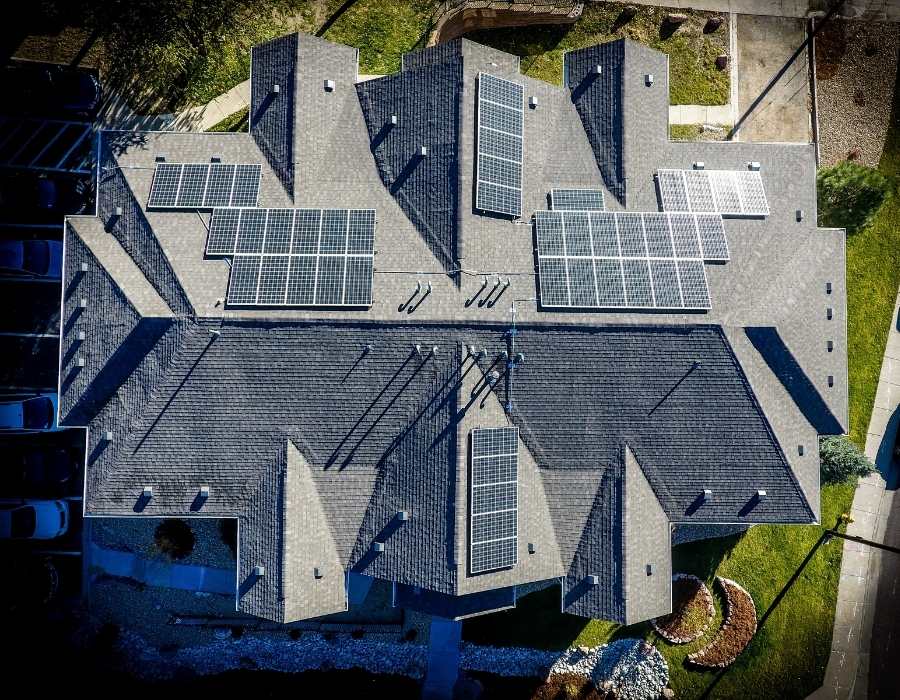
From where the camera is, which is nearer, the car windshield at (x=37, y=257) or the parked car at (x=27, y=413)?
the parked car at (x=27, y=413)

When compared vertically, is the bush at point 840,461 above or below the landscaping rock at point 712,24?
below

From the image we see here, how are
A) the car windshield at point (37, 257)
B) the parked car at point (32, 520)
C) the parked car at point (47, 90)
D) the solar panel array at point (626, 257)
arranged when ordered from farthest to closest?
1. the parked car at point (47, 90)
2. the car windshield at point (37, 257)
3. the parked car at point (32, 520)
4. the solar panel array at point (626, 257)

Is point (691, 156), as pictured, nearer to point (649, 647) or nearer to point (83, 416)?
point (649, 647)

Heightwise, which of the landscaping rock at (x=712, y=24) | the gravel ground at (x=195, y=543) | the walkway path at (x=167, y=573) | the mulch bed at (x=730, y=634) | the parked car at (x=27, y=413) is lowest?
the mulch bed at (x=730, y=634)

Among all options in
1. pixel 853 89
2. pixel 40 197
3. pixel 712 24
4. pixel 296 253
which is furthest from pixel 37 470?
pixel 853 89

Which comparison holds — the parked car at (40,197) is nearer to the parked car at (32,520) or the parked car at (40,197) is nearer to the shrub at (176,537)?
the parked car at (32,520)

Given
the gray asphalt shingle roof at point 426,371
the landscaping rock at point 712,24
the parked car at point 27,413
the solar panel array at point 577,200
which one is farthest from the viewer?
the landscaping rock at point 712,24

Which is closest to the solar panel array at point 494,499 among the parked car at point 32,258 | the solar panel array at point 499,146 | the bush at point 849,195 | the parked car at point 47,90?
the solar panel array at point 499,146
